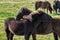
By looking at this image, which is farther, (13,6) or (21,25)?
(13,6)

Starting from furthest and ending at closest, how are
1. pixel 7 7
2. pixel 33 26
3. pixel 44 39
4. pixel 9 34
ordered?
pixel 7 7
pixel 44 39
pixel 9 34
pixel 33 26

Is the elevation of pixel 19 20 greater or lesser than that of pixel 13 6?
greater

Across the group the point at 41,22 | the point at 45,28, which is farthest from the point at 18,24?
the point at 45,28

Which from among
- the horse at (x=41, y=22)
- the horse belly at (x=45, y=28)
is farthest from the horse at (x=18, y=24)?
the horse belly at (x=45, y=28)

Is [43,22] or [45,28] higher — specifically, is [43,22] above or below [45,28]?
above

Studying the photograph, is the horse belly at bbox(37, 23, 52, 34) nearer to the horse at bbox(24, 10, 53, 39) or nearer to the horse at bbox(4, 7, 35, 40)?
the horse at bbox(24, 10, 53, 39)

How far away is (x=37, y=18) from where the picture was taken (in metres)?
9.05

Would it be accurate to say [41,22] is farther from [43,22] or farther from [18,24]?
[18,24]

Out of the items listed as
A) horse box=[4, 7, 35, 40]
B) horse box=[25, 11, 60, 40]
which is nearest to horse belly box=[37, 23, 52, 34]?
horse box=[25, 11, 60, 40]

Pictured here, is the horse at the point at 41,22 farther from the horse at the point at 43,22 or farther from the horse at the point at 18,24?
the horse at the point at 18,24

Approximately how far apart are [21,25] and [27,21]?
0.24 m

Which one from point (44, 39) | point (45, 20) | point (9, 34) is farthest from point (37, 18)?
point (44, 39)

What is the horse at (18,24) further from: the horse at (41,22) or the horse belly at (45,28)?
the horse belly at (45,28)

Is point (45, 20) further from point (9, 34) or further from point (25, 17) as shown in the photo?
point (9, 34)
